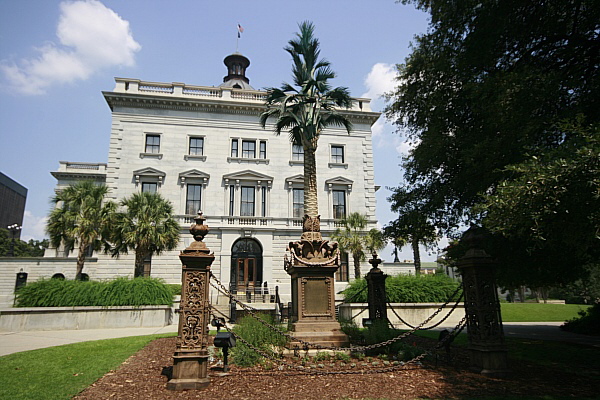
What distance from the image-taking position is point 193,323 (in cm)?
704

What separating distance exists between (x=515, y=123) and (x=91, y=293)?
18840 millimetres

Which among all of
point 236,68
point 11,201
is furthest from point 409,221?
point 11,201

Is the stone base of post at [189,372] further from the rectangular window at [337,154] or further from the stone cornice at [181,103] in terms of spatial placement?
the rectangular window at [337,154]

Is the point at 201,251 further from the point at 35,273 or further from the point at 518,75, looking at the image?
the point at 35,273

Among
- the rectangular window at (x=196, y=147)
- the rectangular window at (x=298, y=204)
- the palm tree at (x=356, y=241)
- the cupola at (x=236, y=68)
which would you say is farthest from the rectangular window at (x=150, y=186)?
the cupola at (x=236, y=68)

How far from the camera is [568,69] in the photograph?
31.5ft

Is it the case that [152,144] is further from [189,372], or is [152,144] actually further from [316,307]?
[189,372]

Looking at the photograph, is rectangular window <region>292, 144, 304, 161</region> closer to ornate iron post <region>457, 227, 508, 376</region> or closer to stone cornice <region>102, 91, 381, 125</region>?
stone cornice <region>102, 91, 381, 125</region>

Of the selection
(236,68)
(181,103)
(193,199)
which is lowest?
(193,199)

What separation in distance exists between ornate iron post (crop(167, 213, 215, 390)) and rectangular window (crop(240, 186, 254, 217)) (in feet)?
79.4

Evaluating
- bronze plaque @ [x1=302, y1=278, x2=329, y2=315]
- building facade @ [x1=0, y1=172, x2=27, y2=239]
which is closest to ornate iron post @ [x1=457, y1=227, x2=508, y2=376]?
bronze plaque @ [x1=302, y1=278, x2=329, y2=315]

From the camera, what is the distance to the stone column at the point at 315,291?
406 inches

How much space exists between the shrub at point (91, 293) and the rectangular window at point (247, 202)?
1322cm

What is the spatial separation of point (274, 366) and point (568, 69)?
10.4 meters
